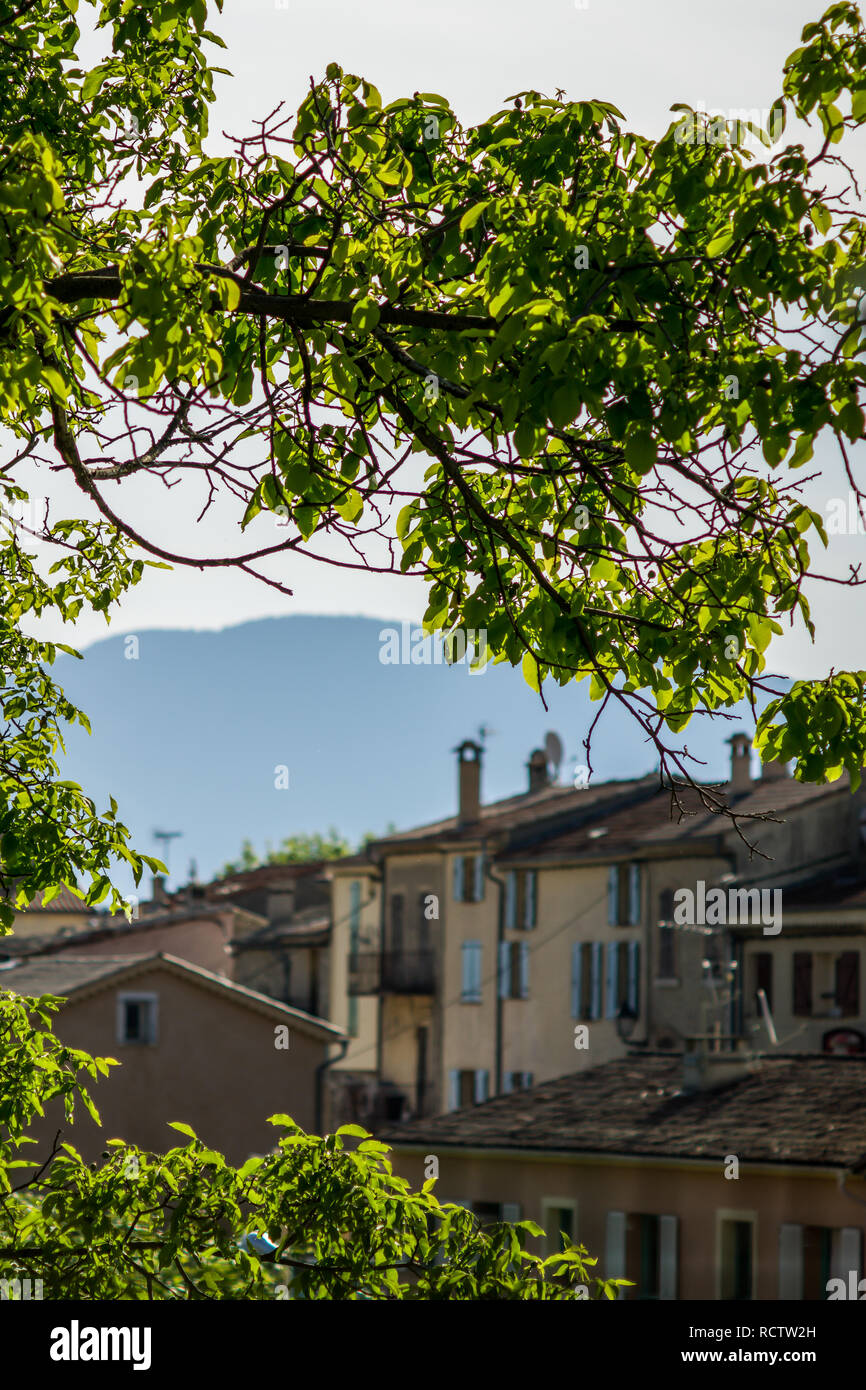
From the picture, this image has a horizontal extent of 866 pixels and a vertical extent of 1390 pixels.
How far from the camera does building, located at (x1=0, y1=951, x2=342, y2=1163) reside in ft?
116

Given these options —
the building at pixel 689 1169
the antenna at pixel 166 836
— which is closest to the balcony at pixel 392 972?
the antenna at pixel 166 836

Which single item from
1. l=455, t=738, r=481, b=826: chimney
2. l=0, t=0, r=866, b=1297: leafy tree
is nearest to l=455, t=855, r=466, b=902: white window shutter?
l=455, t=738, r=481, b=826: chimney

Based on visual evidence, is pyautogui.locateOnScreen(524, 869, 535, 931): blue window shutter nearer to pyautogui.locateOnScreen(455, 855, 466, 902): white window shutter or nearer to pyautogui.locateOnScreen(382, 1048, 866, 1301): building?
pyautogui.locateOnScreen(455, 855, 466, 902): white window shutter

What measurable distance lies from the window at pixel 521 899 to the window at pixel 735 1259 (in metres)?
20.2

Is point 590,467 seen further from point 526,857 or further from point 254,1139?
point 526,857

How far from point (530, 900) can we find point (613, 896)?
3.78 m

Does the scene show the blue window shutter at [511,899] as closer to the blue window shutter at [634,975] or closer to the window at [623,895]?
the window at [623,895]

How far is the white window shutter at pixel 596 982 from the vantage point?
4012cm

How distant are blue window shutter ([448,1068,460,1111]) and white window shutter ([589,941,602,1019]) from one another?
6621mm

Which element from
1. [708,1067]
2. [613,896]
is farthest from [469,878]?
[708,1067]

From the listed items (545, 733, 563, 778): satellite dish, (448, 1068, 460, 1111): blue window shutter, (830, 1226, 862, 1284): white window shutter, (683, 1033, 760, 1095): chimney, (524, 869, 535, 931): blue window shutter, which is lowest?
(448, 1068, 460, 1111): blue window shutter

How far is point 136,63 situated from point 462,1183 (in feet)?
71.9
